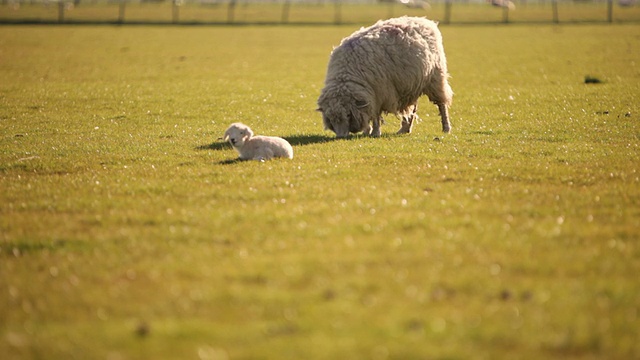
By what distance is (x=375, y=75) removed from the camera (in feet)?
53.1

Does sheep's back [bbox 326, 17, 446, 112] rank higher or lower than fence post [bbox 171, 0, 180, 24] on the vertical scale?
lower

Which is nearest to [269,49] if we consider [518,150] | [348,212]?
[518,150]

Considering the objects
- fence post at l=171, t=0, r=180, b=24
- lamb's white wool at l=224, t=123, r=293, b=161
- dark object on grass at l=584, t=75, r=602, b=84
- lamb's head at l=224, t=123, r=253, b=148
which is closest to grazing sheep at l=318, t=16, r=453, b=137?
lamb's white wool at l=224, t=123, r=293, b=161

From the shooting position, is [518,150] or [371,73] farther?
[371,73]

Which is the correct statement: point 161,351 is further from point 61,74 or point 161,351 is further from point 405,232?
point 61,74

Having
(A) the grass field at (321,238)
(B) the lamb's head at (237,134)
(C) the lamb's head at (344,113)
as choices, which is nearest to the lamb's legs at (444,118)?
(A) the grass field at (321,238)

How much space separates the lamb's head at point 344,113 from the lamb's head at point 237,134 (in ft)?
10.9

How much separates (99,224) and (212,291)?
3.05m

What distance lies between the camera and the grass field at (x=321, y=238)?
5848mm

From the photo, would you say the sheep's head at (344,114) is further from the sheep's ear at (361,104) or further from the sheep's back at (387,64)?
the sheep's back at (387,64)

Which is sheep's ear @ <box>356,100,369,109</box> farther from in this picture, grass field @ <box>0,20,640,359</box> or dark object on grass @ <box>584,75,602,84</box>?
dark object on grass @ <box>584,75,602,84</box>

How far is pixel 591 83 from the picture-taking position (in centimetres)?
2577

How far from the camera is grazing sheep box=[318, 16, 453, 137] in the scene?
1600 centimetres

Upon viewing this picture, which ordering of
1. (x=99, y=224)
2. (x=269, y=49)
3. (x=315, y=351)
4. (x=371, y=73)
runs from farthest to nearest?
(x=269, y=49) → (x=371, y=73) → (x=99, y=224) → (x=315, y=351)
